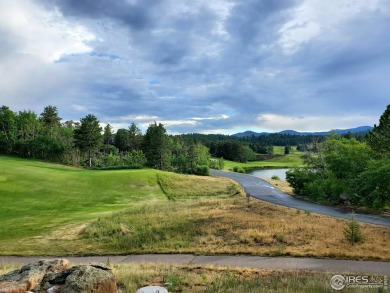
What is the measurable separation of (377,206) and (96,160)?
91.7 metres

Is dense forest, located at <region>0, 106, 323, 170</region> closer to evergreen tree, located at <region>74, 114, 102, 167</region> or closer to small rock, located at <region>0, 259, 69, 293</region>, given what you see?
evergreen tree, located at <region>74, 114, 102, 167</region>

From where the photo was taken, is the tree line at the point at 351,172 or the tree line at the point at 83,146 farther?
the tree line at the point at 83,146

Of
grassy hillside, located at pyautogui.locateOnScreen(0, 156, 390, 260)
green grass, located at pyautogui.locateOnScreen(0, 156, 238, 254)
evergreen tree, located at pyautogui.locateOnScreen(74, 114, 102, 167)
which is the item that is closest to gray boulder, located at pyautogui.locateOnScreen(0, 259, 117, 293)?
grassy hillside, located at pyautogui.locateOnScreen(0, 156, 390, 260)

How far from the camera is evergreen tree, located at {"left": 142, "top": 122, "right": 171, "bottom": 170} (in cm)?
9600

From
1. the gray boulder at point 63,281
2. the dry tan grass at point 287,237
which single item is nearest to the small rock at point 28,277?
the gray boulder at point 63,281

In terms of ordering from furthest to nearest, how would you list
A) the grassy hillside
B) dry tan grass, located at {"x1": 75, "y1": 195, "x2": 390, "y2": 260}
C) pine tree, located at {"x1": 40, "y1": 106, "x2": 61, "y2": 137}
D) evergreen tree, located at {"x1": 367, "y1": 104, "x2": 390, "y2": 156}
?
pine tree, located at {"x1": 40, "y1": 106, "x2": 61, "y2": 137} < evergreen tree, located at {"x1": 367, "y1": 104, "x2": 390, "y2": 156} < the grassy hillside < dry tan grass, located at {"x1": 75, "y1": 195, "x2": 390, "y2": 260}

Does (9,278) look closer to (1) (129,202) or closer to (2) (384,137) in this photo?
(2) (384,137)

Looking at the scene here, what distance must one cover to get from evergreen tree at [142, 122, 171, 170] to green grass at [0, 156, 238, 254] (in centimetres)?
2261

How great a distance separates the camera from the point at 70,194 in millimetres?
A: 53969

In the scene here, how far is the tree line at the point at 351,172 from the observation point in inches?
1358

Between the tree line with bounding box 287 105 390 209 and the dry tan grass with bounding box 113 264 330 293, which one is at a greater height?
the tree line with bounding box 287 105 390 209

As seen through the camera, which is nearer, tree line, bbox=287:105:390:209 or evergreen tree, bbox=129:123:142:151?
tree line, bbox=287:105:390:209

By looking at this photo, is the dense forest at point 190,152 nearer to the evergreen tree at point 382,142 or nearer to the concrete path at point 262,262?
the evergreen tree at point 382,142

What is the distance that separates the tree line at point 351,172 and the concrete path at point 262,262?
2072cm
